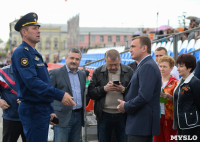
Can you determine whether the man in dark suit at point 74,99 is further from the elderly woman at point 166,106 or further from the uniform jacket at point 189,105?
the uniform jacket at point 189,105

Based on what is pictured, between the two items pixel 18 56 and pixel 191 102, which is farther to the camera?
pixel 191 102

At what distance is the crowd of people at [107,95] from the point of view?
320 centimetres

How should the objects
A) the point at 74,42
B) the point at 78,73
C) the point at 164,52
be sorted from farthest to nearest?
the point at 74,42 < the point at 164,52 < the point at 78,73

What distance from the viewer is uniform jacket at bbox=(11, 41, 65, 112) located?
311 cm

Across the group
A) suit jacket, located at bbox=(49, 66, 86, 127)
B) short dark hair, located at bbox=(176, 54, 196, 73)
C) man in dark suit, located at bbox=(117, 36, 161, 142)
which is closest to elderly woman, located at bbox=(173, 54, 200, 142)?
short dark hair, located at bbox=(176, 54, 196, 73)

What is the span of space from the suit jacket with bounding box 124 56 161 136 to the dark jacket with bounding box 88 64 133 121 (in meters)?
0.80

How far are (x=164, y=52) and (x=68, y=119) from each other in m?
2.45

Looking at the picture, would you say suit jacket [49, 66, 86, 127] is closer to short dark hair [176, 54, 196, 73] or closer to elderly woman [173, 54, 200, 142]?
elderly woman [173, 54, 200, 142]

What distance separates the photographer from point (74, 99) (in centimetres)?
437

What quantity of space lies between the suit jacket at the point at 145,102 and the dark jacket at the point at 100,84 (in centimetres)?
80

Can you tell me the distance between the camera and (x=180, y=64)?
4141 mm

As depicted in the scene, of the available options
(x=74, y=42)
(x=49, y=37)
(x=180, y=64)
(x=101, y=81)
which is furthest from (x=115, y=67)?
(x=49, y=37)

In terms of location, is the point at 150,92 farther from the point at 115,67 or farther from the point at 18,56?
the point at 18,56

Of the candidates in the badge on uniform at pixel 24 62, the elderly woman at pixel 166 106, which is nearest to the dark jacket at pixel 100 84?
the elderly woman at pixel 166 106
